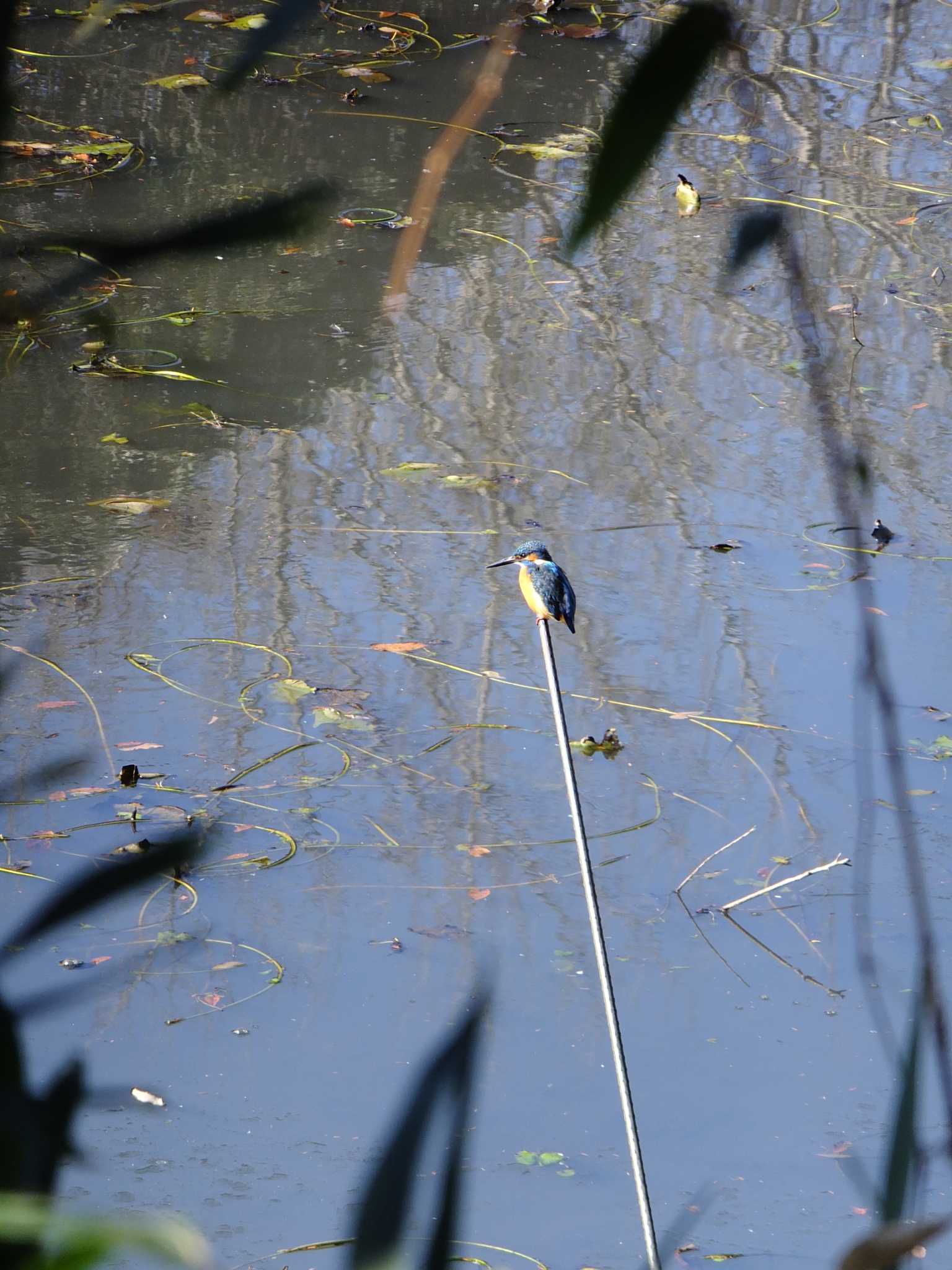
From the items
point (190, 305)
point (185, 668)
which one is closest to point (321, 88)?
point (190, 305)

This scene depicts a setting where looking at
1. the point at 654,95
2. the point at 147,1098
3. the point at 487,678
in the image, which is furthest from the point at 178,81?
the point at 654,95

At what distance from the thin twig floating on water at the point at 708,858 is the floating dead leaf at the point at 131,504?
1616 mm

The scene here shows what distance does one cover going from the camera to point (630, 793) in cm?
268

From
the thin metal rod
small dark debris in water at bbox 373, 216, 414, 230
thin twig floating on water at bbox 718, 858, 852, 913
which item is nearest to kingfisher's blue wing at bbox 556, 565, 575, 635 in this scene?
the thin metal rod

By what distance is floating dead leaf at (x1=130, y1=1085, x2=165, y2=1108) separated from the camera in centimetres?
203

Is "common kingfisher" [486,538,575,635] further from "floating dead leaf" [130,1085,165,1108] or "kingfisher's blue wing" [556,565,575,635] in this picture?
"floating dead leaf" [130,1085,165,1108]

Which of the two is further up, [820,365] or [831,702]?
[820,365]

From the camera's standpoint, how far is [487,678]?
2965 mm

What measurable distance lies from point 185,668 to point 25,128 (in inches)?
126

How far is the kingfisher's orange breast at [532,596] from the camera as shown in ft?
4.67

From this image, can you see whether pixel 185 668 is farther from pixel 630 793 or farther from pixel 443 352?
pixel 443 352

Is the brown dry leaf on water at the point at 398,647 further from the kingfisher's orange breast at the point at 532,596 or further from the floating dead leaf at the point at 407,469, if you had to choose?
the kingfisher's orange breast at the point at 532,596

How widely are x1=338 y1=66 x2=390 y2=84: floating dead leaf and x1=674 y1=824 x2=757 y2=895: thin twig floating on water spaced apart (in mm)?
4423

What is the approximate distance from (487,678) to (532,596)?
1.52 metres
